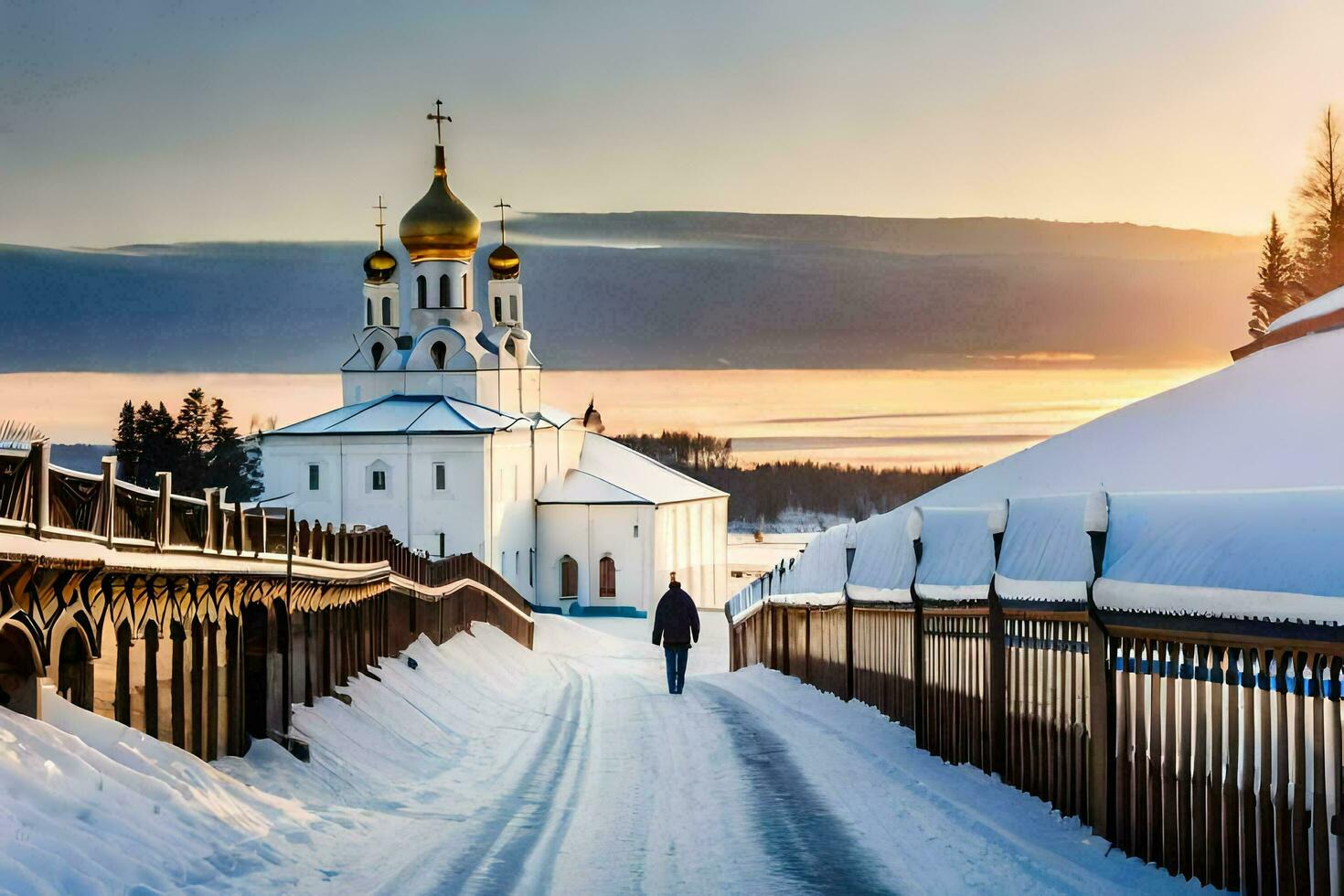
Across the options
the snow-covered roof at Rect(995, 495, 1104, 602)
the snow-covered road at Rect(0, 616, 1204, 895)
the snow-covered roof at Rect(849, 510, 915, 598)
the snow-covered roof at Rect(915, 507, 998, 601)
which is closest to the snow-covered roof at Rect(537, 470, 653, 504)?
the snow-covered roof at Rect(849, 510, 915, 598)

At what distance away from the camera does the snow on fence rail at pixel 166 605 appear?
30.0 ft

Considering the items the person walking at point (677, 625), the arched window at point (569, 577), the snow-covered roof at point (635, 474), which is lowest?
the arched window at point (569, 577)

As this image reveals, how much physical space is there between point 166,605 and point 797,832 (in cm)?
491

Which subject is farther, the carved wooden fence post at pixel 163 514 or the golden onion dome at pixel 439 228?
the golden onion dome at pixel 439 228

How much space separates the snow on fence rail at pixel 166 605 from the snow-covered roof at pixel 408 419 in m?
49.9

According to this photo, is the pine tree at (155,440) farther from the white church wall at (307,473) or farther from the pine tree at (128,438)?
the white church wall at (307,473)

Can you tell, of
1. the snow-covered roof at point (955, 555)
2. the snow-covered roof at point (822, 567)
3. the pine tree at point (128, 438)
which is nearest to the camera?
the snow-covered roof at point (955, 555)

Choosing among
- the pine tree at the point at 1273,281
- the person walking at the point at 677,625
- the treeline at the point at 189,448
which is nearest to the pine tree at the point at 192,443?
the treeline at the point at 189,448

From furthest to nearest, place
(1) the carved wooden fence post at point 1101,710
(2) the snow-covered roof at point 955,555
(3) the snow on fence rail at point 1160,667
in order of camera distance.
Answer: (2) the snow-covered roof at point 955,555 < (1) the carved wooden fence post at point 1101,710 < (3) the snow on fence rail at point 1160,667

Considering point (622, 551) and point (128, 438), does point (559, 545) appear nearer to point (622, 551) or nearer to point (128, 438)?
point (622, 551)

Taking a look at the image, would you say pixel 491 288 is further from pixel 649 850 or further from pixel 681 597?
pixel 649 850

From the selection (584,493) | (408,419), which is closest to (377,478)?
(408,419)

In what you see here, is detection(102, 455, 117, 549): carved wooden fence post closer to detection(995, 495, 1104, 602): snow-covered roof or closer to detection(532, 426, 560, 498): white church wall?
detection(995, 495, 1104, 602): snow-covered roof

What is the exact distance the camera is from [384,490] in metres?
68.1
